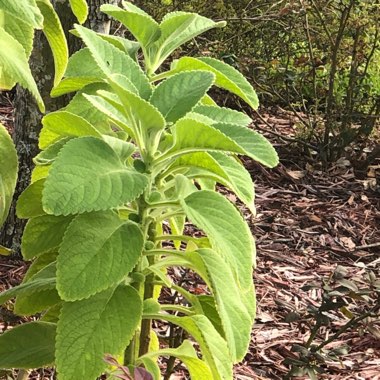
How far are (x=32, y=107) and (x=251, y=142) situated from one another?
207 cm

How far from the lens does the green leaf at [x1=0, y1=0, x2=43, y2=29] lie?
1127 millimetres

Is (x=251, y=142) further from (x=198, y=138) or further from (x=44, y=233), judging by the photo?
(x=44, y=233)

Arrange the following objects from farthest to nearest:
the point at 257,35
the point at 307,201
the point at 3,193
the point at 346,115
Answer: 1. the point at 257,35
2. the point at 346,115
3. the point at 307,201
4. the point at 3,193

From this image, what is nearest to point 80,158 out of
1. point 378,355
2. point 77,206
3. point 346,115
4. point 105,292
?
point 77,206

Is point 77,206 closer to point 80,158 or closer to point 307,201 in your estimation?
point 80,158

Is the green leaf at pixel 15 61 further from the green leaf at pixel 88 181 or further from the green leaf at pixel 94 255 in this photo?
the green leaf at pixel 94 255

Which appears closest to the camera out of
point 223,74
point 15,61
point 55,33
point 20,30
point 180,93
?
point 15,61

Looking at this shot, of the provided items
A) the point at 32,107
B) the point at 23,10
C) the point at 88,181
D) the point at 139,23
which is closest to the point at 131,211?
the point at 88,181

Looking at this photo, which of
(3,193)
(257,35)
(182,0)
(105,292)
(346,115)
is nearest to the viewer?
(3,193)

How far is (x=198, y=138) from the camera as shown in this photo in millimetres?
1396

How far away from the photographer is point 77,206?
1.25 m

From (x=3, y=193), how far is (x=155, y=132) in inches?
12.5

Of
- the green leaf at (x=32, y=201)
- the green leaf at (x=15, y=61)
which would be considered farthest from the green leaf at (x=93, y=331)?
the green leaf at (x=15, y=61)

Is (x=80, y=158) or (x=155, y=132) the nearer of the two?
(x=80, y=158)
